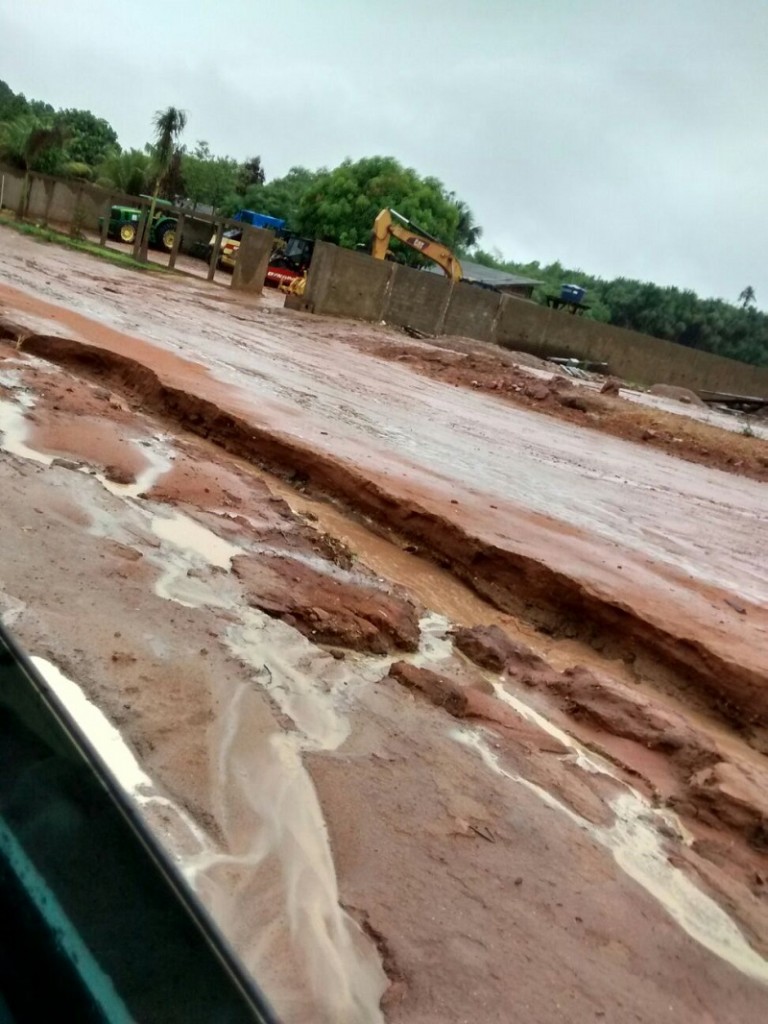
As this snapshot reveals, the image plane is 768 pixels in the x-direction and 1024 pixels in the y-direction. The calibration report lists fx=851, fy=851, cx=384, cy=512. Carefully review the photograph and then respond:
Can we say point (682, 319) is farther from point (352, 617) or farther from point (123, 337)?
point (352, 617)

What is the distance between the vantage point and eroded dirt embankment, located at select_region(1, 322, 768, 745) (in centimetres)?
405

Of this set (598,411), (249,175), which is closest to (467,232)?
(249,175)

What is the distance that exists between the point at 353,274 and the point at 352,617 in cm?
1904

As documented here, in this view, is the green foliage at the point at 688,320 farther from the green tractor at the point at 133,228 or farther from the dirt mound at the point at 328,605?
the dirt mound at the point at 328,605

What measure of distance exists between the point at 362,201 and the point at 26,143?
14675mm

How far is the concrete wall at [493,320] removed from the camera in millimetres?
21531

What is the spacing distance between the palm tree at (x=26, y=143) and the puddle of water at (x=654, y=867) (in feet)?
96.3

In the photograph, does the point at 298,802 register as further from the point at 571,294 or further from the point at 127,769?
the point at 571,294

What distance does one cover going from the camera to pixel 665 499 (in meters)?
8.49

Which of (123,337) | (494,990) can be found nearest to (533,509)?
(494,990)

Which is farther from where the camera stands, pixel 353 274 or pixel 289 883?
pixel 353 274

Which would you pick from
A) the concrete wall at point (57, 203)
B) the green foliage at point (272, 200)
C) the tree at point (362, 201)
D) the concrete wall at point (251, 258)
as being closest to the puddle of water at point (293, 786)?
the concrete wall at point (251, 258)

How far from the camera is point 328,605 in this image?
12.7ft

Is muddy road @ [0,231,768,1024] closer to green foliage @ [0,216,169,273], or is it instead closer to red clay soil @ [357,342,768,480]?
red clay soil @ [357,342,768,480]
